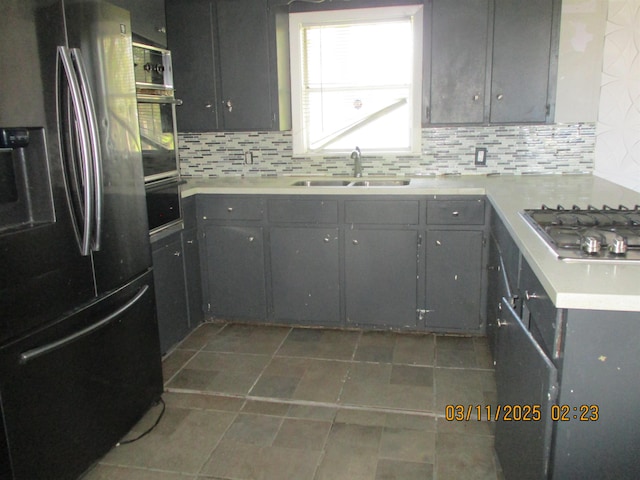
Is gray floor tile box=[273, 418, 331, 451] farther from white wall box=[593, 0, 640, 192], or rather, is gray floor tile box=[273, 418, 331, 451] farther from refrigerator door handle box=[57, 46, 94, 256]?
white wall box=[593, 0, 640, 192]

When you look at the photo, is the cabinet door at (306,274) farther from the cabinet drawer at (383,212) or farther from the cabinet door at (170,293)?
the cabinet door at (170,293)

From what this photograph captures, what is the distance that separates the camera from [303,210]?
10.8 ft

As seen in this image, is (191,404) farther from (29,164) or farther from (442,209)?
(442,209)

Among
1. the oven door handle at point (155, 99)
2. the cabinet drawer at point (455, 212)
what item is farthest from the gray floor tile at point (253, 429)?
the oven door handle at point (155, 99)

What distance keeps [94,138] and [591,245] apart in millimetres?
1660

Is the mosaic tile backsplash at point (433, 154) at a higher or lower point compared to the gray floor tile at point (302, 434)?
higher

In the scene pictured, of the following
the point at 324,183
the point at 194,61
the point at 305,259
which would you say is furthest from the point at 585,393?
the point at 194,61

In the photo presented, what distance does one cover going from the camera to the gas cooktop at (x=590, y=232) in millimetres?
1546

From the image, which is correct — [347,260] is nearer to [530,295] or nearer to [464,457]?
[464,457]

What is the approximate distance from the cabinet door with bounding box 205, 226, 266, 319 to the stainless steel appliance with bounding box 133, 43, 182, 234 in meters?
0.39

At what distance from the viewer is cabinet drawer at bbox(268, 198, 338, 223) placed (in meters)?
3.24

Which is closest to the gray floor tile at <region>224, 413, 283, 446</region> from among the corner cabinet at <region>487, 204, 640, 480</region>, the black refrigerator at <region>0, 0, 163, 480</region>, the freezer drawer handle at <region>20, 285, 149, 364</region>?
the black refrigerator at <region>0, 0, 163, 480</region>

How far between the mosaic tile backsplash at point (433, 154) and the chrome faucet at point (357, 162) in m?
0.09

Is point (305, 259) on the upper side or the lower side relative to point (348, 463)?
upper
